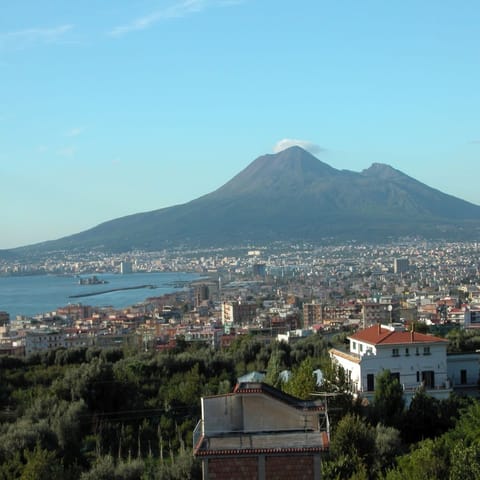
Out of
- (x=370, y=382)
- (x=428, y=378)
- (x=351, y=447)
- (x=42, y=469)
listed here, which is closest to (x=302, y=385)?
(x=351, y=447)

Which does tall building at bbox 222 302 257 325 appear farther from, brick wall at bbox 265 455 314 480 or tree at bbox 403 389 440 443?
brick wall at bbox 265 455 314 480

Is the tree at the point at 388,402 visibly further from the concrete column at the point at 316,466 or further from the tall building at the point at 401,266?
the tall building at the point at 401,266

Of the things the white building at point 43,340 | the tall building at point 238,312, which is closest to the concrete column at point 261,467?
the white building at point 43,340

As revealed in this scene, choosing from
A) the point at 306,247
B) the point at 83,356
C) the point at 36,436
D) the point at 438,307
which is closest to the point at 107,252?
the point at 306,247

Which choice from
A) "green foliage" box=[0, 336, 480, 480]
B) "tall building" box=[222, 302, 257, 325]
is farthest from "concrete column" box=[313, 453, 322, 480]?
"tall building" box=[222, 302, 257, 325]

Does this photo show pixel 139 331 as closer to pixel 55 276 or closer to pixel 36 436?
pixel 36 436

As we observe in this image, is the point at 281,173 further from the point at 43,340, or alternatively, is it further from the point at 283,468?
the point at 283,468
